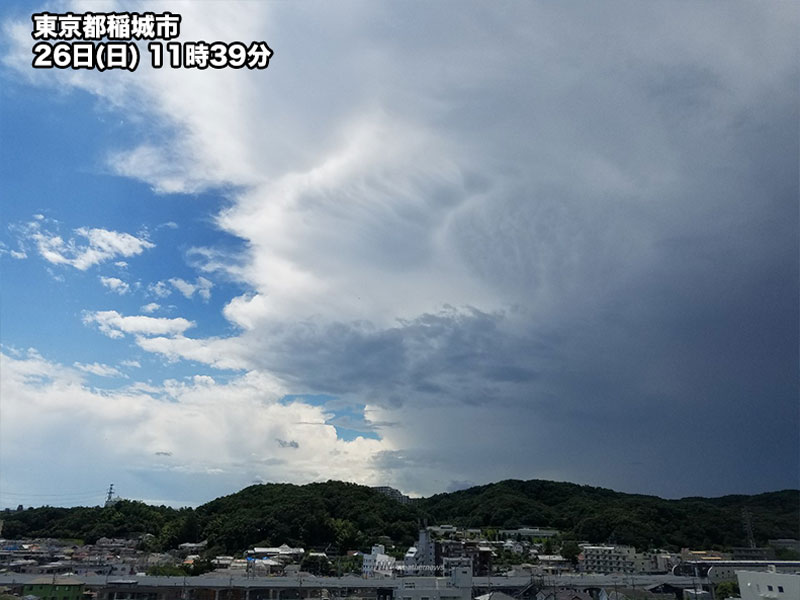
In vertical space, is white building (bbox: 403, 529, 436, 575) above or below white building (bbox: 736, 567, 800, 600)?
below

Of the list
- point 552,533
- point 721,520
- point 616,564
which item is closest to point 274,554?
point 616,564

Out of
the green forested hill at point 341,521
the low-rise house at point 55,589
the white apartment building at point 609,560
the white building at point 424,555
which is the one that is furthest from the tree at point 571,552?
the low-rise house at point 55,589

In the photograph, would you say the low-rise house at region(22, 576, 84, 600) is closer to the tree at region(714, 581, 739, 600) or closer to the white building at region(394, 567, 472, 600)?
the white building at region(394, 567, 472, 600)

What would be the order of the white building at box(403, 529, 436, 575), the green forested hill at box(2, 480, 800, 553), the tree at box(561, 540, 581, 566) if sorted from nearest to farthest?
the white building at box(403, 529, 436, 575) → the tree at box(561, 540, 581, 566) → the green forested hill at box(2, 480, 800, 553)

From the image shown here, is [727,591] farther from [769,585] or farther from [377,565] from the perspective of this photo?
[377,565]

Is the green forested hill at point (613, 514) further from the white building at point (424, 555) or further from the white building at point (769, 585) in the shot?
the white building at point (769, 585)

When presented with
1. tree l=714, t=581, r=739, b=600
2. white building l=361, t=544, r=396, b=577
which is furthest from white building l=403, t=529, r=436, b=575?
tree l=714, t=581, r=739, b=600

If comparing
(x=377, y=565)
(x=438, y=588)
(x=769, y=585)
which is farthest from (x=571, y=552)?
(x=769, y=585)
